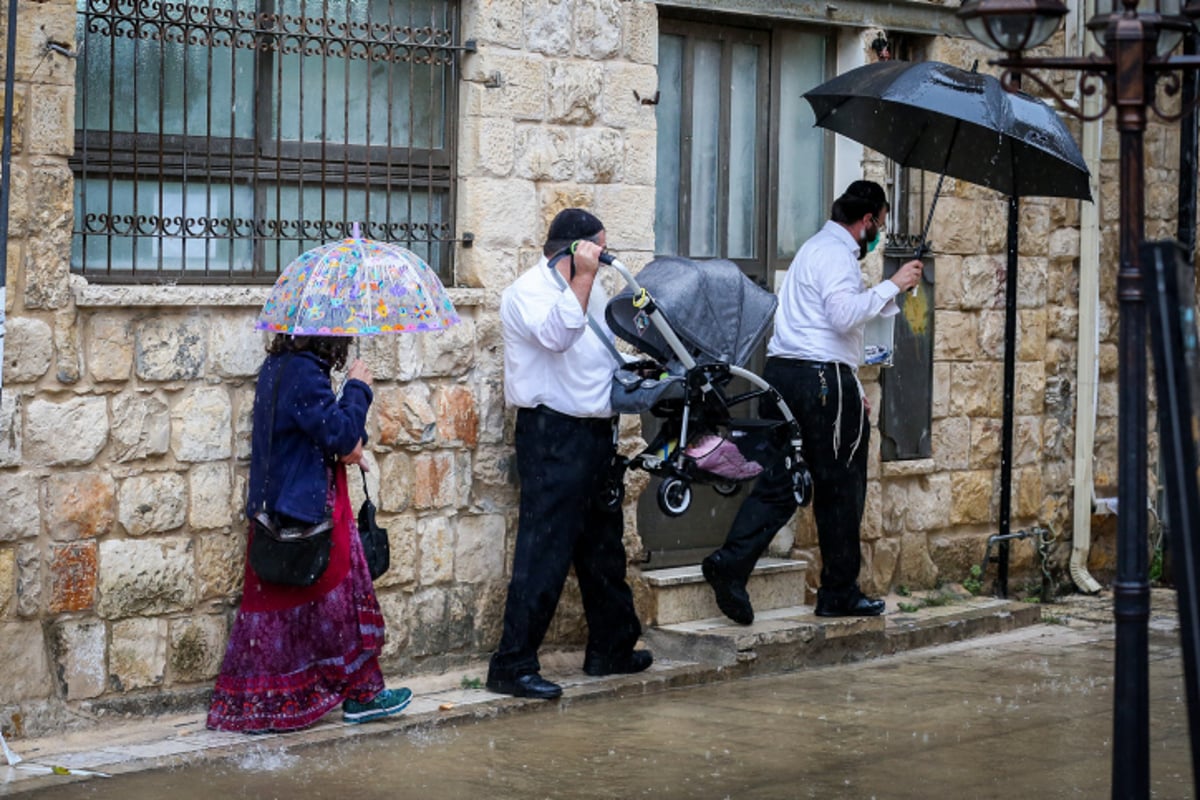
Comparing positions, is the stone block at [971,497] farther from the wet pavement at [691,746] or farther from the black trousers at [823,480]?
the wet pavement at [691,746]

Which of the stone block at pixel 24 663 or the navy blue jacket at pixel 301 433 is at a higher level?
the navy blue jacket at pixel 301 433

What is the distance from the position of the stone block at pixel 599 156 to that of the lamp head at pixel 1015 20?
11.7 ft

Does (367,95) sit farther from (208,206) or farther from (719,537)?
(719,537)

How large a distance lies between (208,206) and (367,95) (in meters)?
0.98

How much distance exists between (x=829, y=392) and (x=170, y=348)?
342 cm

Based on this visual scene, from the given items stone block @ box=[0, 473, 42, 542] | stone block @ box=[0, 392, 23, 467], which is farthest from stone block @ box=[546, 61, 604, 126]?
stone block @ box=[0, 473, 42, 542]

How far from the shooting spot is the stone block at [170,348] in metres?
7.76

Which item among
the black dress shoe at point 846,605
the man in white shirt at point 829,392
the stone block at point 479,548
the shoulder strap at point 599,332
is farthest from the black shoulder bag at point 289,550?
the black dress shoe at point 846,605

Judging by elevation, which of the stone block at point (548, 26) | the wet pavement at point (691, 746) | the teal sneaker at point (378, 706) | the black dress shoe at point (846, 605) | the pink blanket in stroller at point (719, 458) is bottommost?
the wet pavement at point (691, 746)

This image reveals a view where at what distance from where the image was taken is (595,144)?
936 centimetres

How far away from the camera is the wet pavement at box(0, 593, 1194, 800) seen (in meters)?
7.04

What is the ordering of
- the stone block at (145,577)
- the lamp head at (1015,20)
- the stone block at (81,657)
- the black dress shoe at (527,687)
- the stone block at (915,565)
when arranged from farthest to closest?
1. the stone block at (915,565)
2. the black dress shoe at (527,687)
3. the stone block at (145,577)
4. the stone block at (81,657)
5. the lamp head at (1015,20)

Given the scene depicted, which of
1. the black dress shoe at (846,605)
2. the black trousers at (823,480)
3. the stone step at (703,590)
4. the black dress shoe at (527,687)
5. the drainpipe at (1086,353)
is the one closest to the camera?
the black dress shoe at (527,687)

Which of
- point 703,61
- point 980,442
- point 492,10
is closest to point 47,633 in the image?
point 492,10
